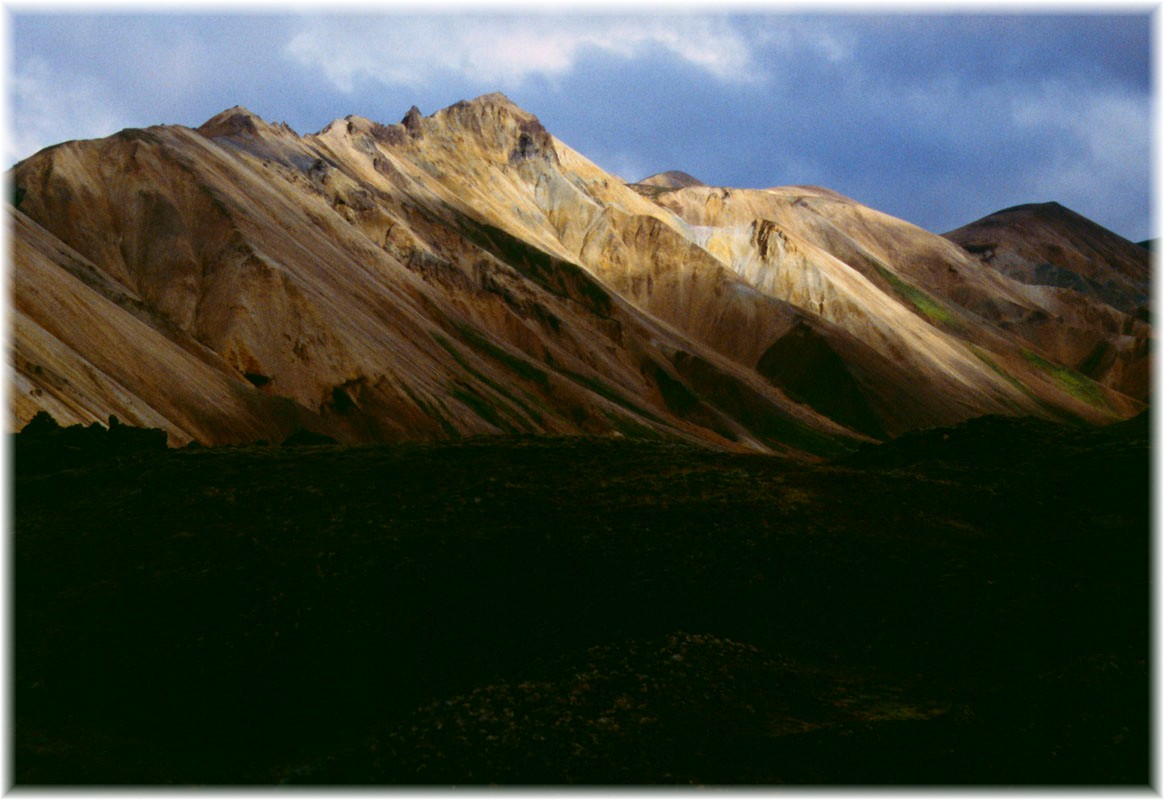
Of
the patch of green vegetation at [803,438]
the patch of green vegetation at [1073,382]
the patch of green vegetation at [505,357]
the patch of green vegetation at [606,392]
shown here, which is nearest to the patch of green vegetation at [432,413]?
the patch of green vegetation at [505,357]

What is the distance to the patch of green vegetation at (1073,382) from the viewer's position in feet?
599

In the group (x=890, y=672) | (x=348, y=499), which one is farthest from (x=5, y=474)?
(x=890, y=672)

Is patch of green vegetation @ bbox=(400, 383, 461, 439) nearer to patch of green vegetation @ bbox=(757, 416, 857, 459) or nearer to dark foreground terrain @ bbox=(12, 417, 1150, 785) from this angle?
dark foreground terrain @ bbox=(12, 417, 1150, 785)

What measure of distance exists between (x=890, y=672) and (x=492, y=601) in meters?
8.21

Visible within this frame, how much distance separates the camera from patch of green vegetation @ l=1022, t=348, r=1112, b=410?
183 meters

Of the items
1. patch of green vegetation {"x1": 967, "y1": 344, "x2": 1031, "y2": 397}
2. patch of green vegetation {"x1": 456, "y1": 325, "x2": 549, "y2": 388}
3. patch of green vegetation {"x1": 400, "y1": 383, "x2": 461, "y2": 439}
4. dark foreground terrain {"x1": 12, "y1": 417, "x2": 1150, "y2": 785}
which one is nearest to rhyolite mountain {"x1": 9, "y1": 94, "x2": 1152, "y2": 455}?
patch of green vegetation {"x1": 400, "y1": 383, "x2": 461, "y2": 439}

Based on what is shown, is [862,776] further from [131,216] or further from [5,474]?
[131,216]

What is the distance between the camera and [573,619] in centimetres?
2661

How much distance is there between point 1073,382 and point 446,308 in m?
111

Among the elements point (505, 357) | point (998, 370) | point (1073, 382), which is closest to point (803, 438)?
point (505, 357)

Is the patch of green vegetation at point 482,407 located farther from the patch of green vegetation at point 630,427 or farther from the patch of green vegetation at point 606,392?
the patch of green vegetation at point 606,392

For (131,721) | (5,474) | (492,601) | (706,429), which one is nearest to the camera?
(131,721)

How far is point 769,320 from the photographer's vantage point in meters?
159

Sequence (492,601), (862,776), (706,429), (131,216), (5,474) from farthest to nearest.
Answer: (706,429)
(131,216)
(5,474)
(492,601)
(862,776)
